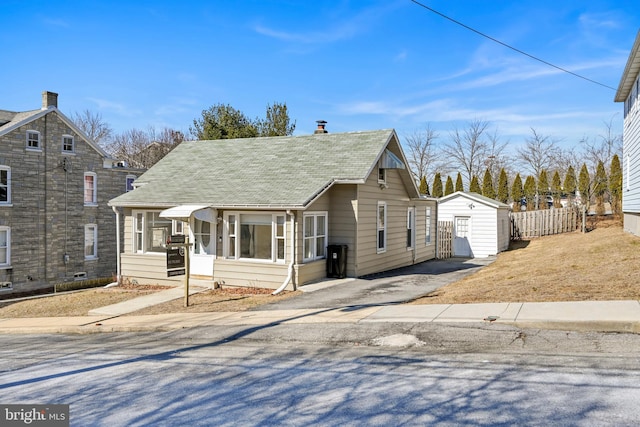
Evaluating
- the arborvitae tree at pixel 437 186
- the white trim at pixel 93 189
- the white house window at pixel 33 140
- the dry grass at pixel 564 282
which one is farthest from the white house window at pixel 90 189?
the arborvitae tree at pixel 437 186

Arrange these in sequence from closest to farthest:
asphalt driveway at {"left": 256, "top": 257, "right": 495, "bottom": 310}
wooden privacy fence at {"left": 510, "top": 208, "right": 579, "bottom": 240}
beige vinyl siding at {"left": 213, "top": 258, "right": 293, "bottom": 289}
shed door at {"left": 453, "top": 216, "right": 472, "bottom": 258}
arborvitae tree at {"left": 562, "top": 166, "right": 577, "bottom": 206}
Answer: asphalt driveway at {"left": 256, "top": 257, "right": 495, "bottom": 310} → beige vinyl siding at {"left": 213, "top": 258, "right": 293, "bottom": 289} → shed door at {"left": 453, "top": 216, "right": 472, "bottom": 258} → wooden privacy fence at {"left": 510, "top": 208, "right": 579, "bottom": 240} → arborvitae tree at {"left": 562, "top": 166, "right": 577, "bottom": 206}

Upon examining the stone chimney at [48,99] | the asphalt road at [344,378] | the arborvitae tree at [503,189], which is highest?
the stone chimney at [48,99]

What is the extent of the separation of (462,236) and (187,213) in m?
15.7

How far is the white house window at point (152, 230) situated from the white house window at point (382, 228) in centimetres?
784

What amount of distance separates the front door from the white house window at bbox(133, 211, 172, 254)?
171 cm

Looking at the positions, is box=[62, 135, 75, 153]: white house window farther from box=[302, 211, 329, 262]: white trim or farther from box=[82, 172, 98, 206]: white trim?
box=[302, 211, 329, 262]: white trim

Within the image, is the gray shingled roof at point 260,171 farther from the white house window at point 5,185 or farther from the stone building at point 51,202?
the white house window at point 5,185

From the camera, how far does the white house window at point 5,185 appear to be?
25823 mm

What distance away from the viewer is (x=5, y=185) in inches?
1022

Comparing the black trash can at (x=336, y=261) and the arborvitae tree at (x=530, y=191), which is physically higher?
the arborvitae tree at (x=530, y=191)

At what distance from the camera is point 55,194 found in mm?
28234

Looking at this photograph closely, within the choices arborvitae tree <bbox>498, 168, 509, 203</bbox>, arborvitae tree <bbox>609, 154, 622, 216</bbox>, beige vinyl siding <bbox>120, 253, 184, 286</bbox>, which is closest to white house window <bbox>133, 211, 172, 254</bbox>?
beige vinyl siding <bbox>120, 253, 184, 286</bbox>

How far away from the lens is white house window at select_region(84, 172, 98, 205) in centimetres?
3028

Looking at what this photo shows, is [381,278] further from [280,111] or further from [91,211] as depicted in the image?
[280,111]
